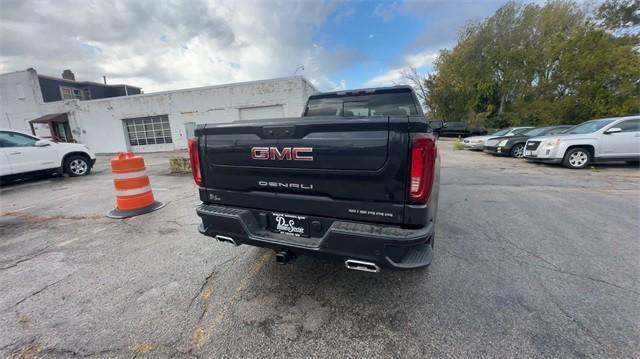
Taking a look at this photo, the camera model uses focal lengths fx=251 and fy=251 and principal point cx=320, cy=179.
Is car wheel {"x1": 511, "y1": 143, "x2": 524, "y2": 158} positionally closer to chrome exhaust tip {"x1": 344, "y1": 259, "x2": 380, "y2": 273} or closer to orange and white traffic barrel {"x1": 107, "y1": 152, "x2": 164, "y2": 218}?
chrome exhaust tip {"x1": 344, "y1": 259, "x2": 380, "y2": 273}

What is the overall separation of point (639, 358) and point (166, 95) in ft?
72.5

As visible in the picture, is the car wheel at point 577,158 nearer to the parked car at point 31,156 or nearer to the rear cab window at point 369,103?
the rear cab window at point 369,103

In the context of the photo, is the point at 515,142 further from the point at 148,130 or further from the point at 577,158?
the point at 148,130

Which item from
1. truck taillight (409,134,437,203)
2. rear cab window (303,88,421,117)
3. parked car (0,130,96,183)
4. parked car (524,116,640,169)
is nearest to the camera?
truck taillight (409,134,437,203)

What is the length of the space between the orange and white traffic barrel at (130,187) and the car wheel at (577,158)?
12.3 metres

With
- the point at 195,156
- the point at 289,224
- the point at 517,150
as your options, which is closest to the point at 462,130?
the point at 517,150

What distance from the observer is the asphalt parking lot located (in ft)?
6.30

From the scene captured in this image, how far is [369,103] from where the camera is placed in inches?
162

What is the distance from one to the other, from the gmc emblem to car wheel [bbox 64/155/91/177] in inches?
405

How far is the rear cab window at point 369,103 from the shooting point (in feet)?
13.1

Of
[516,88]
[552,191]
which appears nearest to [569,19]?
[516,88]

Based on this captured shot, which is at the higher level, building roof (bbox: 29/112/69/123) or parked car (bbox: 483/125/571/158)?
building roof (bbox: 29/112/69/123)

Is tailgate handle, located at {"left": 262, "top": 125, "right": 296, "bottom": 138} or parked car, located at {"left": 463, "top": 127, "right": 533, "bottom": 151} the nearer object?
tailgate handle, located at {"left": 262, "top": 125, "right": 296, "bottom": 138}

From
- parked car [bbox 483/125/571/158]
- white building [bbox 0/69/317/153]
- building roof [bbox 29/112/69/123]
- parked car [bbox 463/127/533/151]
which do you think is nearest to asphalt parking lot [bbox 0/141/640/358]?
parked car [bbox 483/125/571/158]
